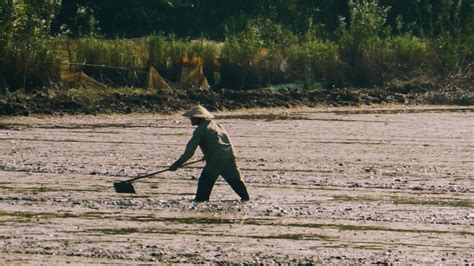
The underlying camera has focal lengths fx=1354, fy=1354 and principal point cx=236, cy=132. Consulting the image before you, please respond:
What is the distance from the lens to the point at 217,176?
16922 millimetres

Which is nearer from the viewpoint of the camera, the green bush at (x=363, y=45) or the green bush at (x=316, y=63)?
the green bush at (x=316, y=63)

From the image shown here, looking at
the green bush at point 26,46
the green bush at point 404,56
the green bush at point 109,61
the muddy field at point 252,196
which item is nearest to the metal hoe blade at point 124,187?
the muddy field at point 252,196

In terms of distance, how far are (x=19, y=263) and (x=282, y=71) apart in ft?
91.2

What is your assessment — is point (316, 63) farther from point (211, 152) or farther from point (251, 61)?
point (211, 152)

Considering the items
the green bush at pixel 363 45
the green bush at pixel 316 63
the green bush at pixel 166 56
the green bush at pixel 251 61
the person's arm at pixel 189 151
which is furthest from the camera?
the green bush at pixel 363 45

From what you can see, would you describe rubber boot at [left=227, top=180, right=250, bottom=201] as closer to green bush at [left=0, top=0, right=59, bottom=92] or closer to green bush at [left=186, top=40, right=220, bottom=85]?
green bush at [left=0, top=0, right=59, bottom=92]

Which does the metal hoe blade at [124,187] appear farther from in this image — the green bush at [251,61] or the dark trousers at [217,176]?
the green bush at [251,61]

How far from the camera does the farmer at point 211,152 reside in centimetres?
1672

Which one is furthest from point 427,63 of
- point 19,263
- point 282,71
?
point 19,263

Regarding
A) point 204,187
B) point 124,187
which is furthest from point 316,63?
point 204,187

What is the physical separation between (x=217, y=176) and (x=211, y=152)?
33 cm

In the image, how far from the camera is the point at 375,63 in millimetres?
40781

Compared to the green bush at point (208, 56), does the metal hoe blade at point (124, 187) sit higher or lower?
higher

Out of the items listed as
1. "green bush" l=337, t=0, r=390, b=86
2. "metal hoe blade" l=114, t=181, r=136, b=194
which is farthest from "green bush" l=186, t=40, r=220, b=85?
"metal hoe blade" l=114, t=181, r=136, b=194
